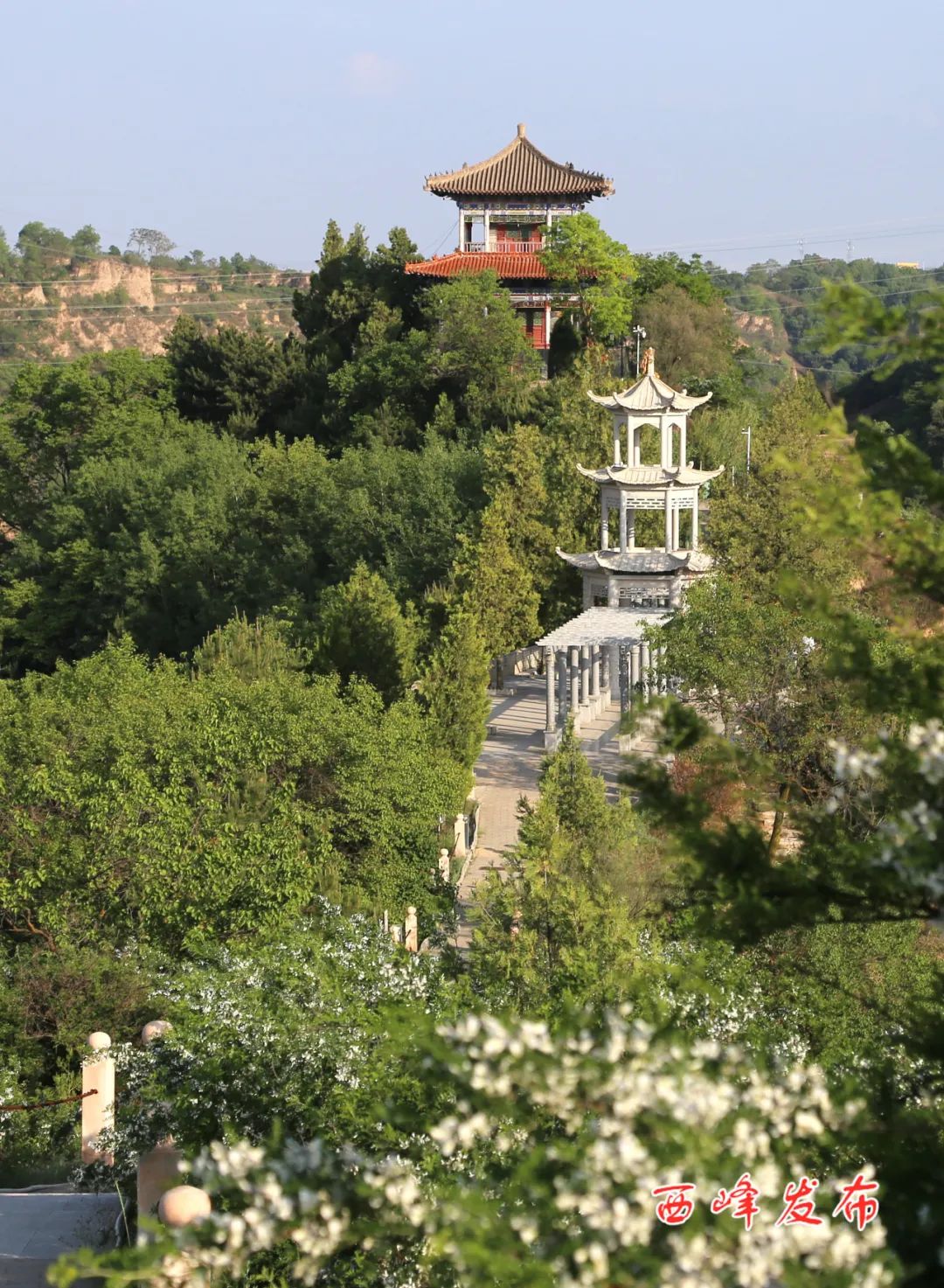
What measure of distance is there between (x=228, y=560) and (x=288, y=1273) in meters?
28.2

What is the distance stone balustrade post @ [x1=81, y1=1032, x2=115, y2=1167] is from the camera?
9195 millimetres

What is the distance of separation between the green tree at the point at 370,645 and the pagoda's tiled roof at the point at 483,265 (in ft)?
54.7

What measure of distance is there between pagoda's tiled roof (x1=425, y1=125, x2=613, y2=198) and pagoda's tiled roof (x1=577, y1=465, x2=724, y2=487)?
17288 millimetres

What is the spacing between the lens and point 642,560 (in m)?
24.7

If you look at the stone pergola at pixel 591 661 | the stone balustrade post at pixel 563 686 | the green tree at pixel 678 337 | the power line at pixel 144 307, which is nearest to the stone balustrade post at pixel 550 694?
the stone pergola at pixel 591 661

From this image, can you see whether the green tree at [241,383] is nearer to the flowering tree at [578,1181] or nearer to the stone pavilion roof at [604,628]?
the stone pavilion roof at [604,628]

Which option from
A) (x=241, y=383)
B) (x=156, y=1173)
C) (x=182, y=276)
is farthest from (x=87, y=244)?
(x=156, y=1173)

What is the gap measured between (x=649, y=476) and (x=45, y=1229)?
59.9 ft

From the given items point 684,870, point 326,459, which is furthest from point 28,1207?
point 326,459

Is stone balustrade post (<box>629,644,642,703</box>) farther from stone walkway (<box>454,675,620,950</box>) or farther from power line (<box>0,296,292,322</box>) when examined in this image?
power line (<box>0,296,292,322</box>)

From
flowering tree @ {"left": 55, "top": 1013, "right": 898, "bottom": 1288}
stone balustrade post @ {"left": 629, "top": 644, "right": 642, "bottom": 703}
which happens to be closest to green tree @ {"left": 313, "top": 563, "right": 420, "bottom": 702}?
stone balustrade post @ {"left": 629, "top": 644, "right": 642, "bottom": 703}

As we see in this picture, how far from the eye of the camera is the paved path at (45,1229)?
7.25 metres

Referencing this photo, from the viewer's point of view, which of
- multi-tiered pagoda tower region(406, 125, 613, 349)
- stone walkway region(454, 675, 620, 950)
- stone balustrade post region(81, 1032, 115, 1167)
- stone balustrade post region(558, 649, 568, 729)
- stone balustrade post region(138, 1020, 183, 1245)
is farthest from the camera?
multi-tiered pagoda tower region(406, 125, 613, 349)

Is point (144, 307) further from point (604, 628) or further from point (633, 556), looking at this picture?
point (604, 628)
